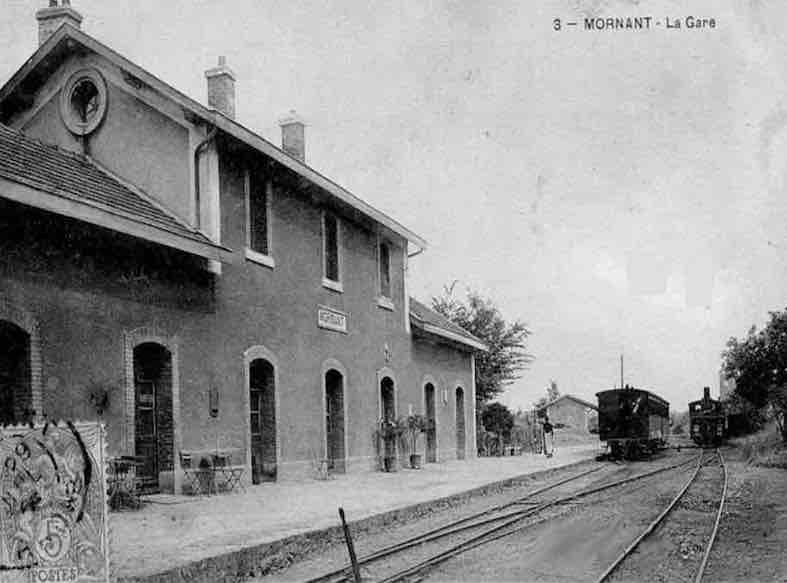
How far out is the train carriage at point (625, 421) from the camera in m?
28.5

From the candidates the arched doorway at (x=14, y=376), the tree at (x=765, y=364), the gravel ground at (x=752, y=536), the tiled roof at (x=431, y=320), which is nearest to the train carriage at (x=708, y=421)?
the tree at (x=765, y=364)

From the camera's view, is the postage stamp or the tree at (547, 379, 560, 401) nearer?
the postage stamp

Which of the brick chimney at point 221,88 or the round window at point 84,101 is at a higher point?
the brick chimney at point 221,88

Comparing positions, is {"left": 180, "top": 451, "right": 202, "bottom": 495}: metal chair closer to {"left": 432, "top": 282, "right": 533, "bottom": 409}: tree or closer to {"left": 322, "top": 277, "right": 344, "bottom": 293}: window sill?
{"left": 322, "top": 277, "right": 344, "bottom": 293}: window sill

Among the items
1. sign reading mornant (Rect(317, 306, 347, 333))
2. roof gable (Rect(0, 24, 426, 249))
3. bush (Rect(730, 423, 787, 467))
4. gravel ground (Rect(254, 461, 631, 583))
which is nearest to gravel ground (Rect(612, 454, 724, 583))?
gravel ground (Rect(254, 461, 631, 583))

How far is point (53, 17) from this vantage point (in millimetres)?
14281

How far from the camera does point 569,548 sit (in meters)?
9.52

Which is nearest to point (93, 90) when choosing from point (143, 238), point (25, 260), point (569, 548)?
point (143, 238)

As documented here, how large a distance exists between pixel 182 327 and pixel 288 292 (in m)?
3.34

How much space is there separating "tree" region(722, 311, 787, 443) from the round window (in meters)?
20.1

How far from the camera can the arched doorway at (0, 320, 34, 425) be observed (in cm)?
959

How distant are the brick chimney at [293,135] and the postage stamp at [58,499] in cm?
1422

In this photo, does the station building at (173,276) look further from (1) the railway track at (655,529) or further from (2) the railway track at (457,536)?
(1) the railway track at (655,529)

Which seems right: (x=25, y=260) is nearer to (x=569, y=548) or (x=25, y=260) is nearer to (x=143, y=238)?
(x=143, y=238)
